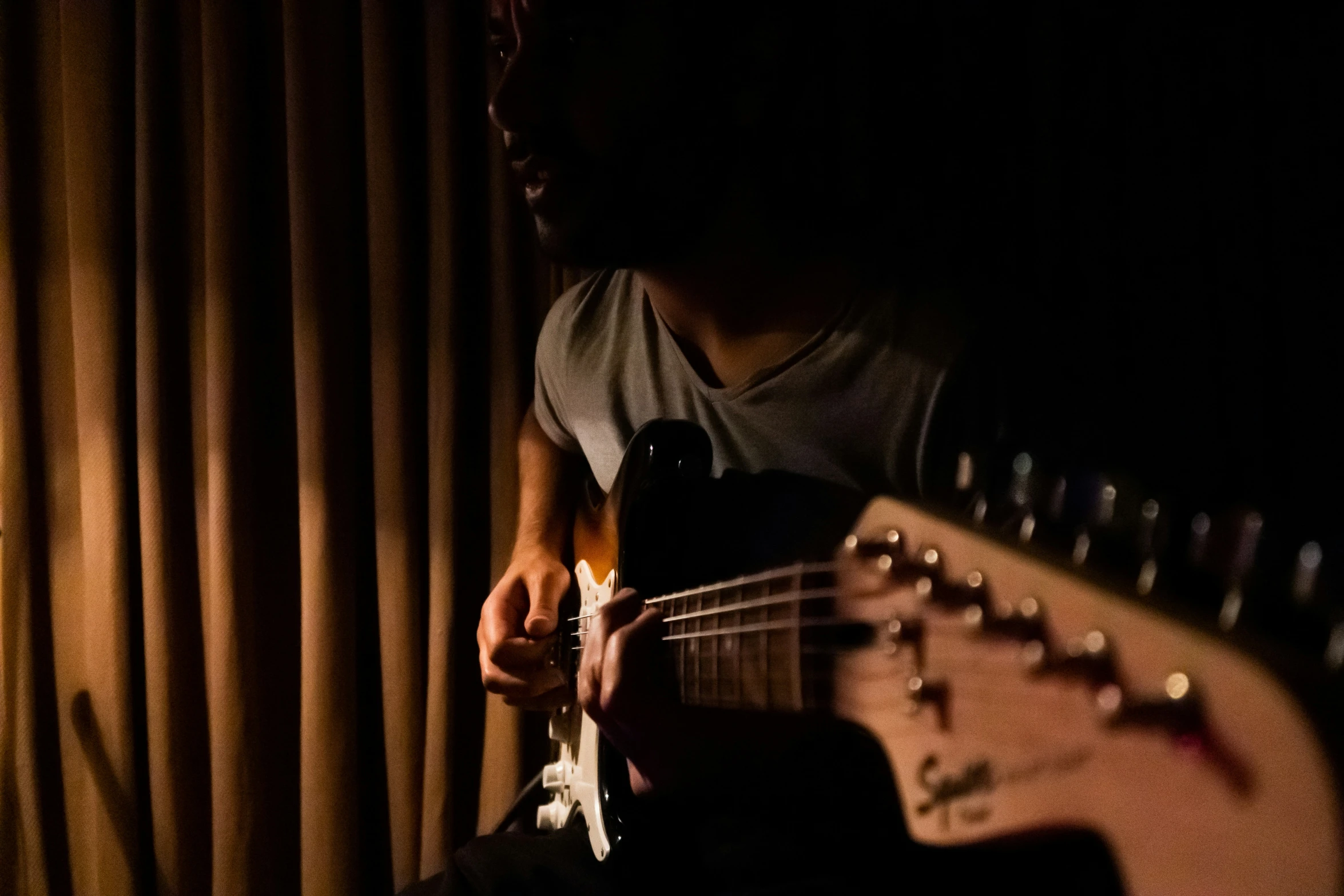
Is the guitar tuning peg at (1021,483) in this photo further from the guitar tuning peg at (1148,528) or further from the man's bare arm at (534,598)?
the man's bare arm at (534,598)

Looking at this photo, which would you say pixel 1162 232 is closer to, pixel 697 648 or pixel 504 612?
pixel 697 648

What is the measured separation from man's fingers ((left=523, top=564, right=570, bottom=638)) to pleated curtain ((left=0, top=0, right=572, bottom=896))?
0.19 metres

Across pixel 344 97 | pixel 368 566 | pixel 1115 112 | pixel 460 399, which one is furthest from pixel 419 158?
pixel 1115 112

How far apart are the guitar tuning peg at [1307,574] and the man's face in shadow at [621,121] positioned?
0.54m

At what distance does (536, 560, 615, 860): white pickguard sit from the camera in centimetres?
71

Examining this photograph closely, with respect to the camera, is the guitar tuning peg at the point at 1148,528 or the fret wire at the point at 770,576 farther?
the fret wire at the point at 770,576

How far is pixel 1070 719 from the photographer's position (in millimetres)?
297

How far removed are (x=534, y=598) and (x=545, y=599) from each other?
0.5 inches

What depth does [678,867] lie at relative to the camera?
0.63m

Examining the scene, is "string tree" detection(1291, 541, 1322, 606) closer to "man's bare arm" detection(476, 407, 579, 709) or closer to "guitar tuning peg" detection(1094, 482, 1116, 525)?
"guitar tuning peg" detection(1094, 482, 1116, 525)

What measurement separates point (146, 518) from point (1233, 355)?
1155 millimetres

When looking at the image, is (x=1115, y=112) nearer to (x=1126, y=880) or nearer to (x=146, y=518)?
(x=1126, y=880)

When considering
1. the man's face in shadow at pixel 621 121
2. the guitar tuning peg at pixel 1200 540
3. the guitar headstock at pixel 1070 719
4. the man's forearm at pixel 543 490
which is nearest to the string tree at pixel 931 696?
the guitar headstock at pixel 1070 719

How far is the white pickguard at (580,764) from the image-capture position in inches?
28.1
